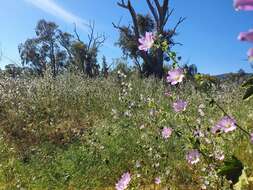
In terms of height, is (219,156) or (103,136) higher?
(103,136)

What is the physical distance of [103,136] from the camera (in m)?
8.16

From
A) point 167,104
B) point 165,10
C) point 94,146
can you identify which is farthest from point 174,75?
point 165,10

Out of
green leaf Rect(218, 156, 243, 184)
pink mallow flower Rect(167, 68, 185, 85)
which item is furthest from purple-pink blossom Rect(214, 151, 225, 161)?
green leaf Rect(218, 156, 243, 184)

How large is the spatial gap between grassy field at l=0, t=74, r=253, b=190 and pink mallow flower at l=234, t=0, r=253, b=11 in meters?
2.13

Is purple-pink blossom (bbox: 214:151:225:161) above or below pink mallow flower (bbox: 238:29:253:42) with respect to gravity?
below

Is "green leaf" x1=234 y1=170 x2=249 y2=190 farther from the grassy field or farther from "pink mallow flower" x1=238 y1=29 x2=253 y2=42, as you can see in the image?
the grassy field

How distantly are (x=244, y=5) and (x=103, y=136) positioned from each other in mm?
7535

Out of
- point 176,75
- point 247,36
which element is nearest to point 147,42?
point 176,75

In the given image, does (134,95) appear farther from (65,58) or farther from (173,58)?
(65,58)

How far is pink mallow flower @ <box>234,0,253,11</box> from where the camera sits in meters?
0.67

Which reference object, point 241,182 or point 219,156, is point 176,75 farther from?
point 219,156

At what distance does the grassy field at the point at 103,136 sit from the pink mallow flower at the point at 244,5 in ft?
7.00

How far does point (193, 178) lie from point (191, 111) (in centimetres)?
334

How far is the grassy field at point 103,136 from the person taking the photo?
5180 millimetres
